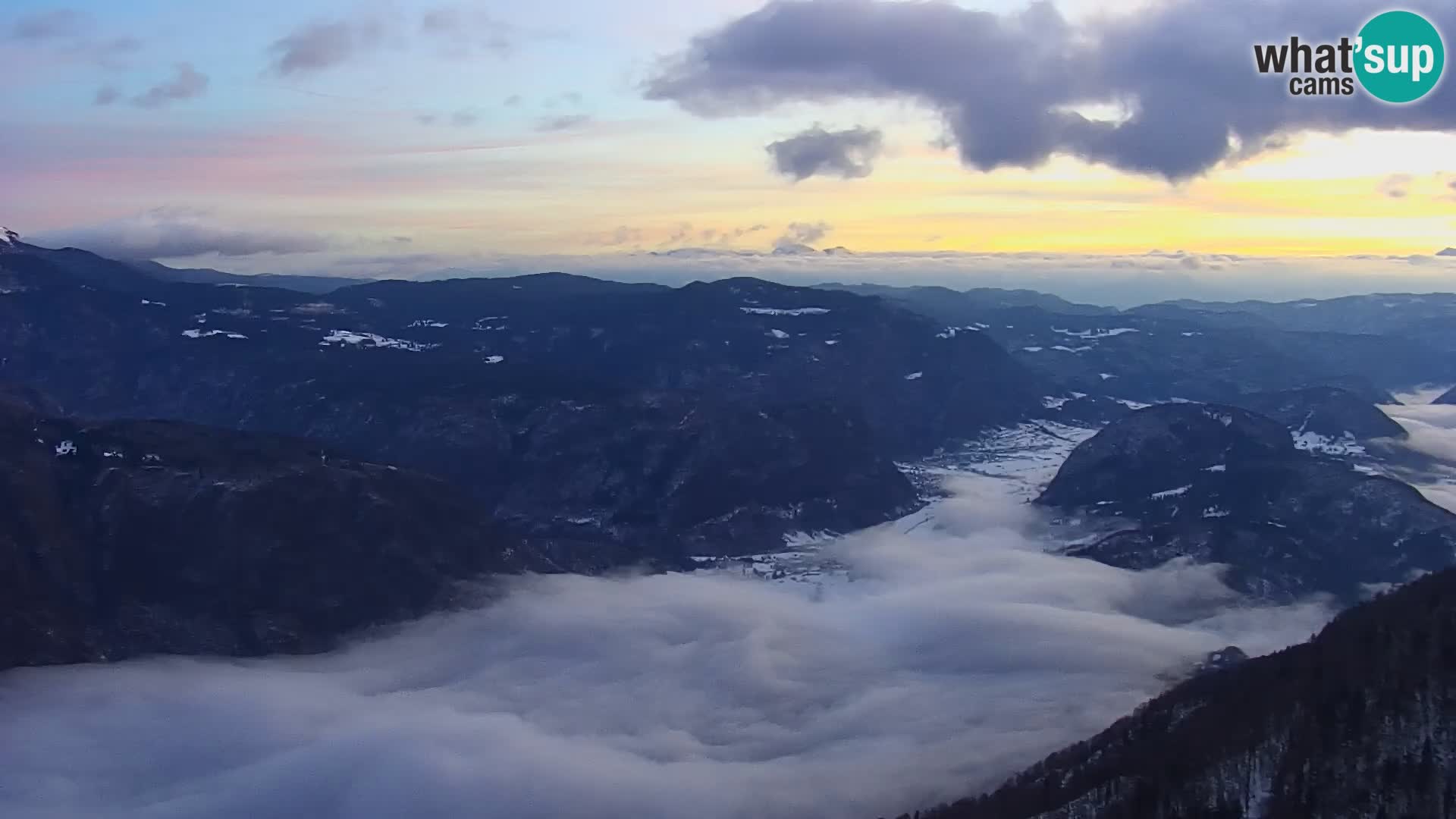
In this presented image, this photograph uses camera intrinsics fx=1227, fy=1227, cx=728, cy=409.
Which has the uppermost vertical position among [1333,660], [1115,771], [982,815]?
[1333,660]

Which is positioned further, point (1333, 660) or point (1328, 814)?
point (1333, 660)

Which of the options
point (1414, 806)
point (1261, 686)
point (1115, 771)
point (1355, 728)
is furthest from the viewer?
point (1261, 686)

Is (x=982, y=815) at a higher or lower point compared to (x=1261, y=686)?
lower

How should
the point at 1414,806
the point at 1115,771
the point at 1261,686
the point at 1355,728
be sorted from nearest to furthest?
the point at 1414,806
the point at 1355,728
the point at 1115,771
the point at 1261,686

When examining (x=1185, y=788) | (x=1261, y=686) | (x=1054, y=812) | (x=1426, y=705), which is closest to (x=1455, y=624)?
(x=1426, y=705)

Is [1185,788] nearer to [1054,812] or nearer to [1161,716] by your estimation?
[1054,812]

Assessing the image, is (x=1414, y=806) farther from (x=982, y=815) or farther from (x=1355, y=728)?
(x=982, y=815)

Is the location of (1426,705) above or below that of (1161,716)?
above

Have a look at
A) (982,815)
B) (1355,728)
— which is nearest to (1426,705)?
(1355,728)

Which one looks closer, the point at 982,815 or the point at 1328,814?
the point at 1328,814
